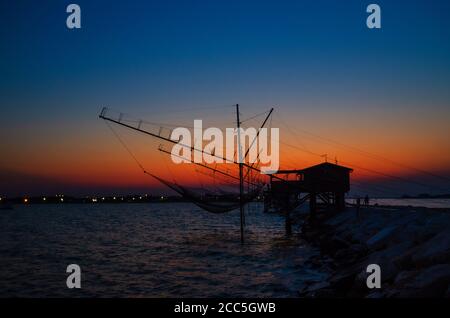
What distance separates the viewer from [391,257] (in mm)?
16312

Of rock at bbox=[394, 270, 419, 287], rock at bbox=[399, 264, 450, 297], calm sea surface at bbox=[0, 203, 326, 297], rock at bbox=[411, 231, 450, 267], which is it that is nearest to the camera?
rock at bbox=[399, 264, 450, 297]

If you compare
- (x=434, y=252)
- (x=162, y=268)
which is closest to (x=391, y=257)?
(x=434, y=252)

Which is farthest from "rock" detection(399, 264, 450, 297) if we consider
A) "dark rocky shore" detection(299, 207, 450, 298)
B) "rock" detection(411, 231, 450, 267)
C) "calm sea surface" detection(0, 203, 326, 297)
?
"calm sea surface" detection(0, 203, 326, 297)

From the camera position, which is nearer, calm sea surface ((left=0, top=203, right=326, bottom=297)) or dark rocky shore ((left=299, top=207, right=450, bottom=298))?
dark rocky shore ((left=299, top=207, right=450, bottom=298))

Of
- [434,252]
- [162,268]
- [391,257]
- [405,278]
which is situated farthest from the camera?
[162,268]

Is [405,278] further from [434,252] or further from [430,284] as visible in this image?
[434,252]

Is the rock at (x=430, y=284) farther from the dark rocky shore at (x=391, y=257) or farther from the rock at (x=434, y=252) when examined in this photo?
the rock at (x=434, y=252)

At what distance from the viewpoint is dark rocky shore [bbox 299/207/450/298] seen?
11.7m

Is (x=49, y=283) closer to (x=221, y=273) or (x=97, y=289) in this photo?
(x=97, y=289)

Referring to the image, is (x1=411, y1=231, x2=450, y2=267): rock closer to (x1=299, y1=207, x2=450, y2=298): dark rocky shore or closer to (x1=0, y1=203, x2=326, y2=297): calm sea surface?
(x1=299, y1=207, x2=450, y2=298): dark rocky shore

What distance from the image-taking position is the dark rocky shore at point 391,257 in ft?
38.4

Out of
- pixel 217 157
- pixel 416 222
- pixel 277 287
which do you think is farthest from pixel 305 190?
pixel 277 287

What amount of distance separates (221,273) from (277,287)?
5425 millimetres

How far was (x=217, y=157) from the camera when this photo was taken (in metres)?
→ 32.8
